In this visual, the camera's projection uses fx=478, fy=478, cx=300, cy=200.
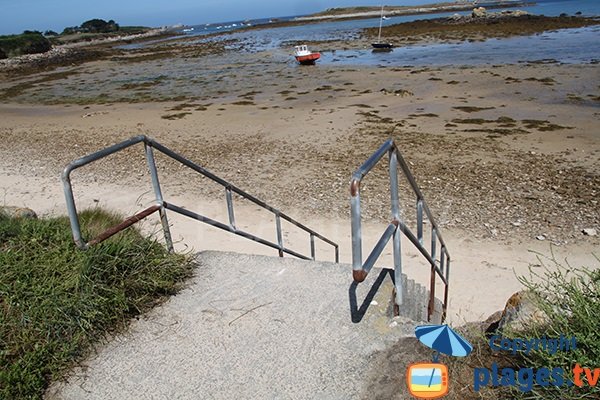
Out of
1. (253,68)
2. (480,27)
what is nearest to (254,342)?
(253,68)

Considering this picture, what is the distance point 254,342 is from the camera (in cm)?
289

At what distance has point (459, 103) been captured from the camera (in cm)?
1753

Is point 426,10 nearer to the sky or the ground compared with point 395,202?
nearer to the ground

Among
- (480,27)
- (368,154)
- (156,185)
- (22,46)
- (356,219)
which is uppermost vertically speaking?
(356,219)

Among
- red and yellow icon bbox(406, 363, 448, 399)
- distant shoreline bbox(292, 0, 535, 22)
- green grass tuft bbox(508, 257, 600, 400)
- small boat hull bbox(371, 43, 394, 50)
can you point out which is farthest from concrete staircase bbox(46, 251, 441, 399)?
distant shoreline bbox(292, 0, 535, 22)

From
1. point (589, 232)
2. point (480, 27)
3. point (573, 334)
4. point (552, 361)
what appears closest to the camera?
point (552, 361)

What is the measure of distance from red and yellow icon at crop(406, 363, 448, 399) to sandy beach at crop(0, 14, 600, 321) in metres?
1.60

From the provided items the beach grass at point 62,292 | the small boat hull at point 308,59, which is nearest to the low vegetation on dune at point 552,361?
the beach grass at point 62,292

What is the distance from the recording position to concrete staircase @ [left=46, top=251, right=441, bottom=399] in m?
2.58

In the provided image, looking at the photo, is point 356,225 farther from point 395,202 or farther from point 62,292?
point 62,292

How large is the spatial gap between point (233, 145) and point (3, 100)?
19205 millimetres

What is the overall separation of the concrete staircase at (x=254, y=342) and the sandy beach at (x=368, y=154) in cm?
152

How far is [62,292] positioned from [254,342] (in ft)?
4.09

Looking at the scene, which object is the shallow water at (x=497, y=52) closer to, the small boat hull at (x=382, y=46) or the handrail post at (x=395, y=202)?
the small boat hull at (x=382, y=46)
